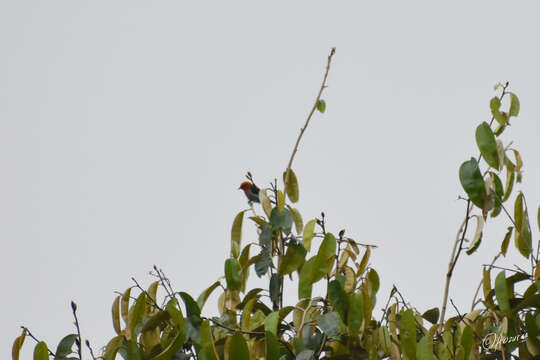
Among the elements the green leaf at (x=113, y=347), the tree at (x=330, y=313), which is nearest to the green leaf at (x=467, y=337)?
the tree at (x=330, y=313)

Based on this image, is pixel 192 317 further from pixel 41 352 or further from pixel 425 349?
pixel 425 349

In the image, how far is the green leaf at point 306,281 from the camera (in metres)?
2.65

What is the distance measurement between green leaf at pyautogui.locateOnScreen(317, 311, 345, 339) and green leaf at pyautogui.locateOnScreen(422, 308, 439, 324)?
512 mm

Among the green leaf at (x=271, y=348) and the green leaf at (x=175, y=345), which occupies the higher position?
the green leaf at (x=175, y=345)

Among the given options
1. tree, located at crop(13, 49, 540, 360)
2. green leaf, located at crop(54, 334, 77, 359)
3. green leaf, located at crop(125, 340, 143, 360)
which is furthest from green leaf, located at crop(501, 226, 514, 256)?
green leaf, located at crop(54, 334, 77, 359)

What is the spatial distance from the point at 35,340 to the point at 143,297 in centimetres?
40

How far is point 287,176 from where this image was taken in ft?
10.4

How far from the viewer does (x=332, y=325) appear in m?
2.46

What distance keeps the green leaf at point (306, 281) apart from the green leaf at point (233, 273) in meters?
0.31

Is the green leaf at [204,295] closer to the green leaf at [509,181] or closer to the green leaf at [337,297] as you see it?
the green leaf at [337,297]

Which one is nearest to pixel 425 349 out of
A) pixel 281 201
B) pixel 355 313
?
A: pixel 355 313

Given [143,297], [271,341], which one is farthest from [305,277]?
[143,297]

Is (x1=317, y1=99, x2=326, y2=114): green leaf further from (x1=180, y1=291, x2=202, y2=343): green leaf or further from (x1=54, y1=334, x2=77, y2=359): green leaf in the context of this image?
(x1=54, y1=334, x2=77, y2=359): green leaf

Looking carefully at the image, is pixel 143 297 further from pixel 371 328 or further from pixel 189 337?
pixel 371 328
